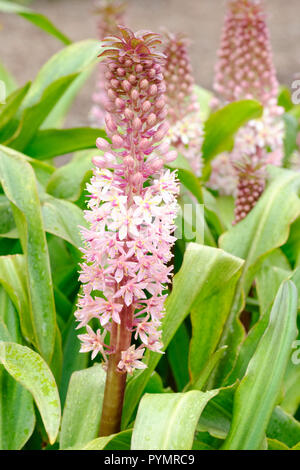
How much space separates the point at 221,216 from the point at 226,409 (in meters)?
1.18

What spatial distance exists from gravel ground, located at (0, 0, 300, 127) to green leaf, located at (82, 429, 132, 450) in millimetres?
5791

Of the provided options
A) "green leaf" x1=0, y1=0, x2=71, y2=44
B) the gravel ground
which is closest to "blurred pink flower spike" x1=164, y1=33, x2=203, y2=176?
"green leaf" x1=0, y1=0, x2=71, y2=44

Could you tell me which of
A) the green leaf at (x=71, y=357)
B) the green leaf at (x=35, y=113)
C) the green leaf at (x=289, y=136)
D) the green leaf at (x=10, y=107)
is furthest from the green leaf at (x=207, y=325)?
the green leaf at (x=289, y=136)

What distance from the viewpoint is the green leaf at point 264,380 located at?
1403 millimetres

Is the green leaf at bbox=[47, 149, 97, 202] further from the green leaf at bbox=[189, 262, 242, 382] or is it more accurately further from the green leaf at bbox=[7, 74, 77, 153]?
the green leaf at bbox=[189, 262, 242, 382]

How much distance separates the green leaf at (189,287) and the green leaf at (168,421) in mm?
241

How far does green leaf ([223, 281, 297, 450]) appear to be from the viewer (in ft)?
4.60

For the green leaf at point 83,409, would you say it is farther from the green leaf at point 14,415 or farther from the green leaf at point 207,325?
the green leaf at point 207,325

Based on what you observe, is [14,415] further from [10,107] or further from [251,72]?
[251,72]

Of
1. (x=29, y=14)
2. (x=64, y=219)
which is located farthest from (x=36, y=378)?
(x=29, y=14)

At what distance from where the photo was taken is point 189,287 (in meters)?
1.69

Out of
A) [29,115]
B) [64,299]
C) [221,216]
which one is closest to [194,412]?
[64,299]

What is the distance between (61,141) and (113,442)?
1.45 meters

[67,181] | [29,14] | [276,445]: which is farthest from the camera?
[29,14]
